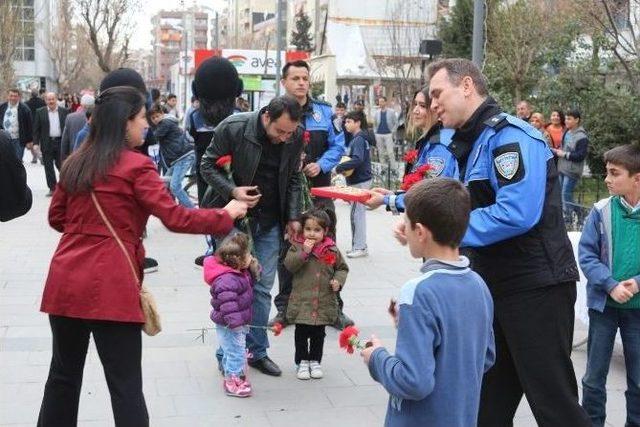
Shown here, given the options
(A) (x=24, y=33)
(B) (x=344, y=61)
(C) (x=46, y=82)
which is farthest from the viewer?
(C) (x=46, y=82)

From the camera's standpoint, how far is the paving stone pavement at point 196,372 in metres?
4.86

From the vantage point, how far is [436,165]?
441cm

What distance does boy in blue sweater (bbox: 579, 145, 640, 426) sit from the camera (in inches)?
175

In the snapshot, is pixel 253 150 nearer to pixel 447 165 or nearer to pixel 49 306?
pixel 447 165

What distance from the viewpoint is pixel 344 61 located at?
31125mm

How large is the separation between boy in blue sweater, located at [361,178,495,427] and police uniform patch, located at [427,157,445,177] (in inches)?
58.9

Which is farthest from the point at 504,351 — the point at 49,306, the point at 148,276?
the point at 148,276

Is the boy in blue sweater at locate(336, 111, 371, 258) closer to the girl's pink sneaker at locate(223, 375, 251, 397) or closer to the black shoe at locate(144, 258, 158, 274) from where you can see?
the black shoe at locate(144, 258, 158, 274)

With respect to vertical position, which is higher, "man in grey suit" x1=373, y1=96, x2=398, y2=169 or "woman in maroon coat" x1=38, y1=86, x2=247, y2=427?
"woman in maroon coat" x1=38, y1=86, x2=247, y2=427

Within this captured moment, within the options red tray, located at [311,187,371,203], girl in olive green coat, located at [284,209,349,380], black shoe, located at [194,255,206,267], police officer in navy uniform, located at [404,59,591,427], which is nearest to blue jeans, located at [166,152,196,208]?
black shoe, located at [194,255,206,267]

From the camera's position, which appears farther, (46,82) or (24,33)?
(46,82)

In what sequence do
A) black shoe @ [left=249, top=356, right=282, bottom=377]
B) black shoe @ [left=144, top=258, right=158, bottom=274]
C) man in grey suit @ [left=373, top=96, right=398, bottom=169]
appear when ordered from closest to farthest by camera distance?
black shoe @ [left=249, top=356, right=282, bottom=377] → black shoe @ [left=144, top=258, right=158, bottom=274] → man in grey suit @ [left=373, top=96, right=398, bottom=169]

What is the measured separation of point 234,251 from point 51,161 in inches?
434

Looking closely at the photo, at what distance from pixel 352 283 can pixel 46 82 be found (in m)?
70.3
